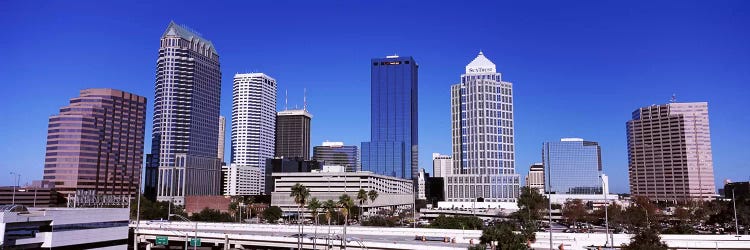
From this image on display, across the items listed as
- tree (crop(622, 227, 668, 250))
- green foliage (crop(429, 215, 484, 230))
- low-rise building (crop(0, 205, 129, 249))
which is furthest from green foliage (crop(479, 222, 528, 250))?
green foliage (crop(429, 215, 484, 230))

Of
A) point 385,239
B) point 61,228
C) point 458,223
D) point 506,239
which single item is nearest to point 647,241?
point 506,239

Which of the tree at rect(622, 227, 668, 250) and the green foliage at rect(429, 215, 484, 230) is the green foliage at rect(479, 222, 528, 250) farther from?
the green foliage at rect(429, 215, 484, 230)

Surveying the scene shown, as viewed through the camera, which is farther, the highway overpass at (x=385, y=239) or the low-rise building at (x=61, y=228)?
the highway overpass at (x=385, y=239)

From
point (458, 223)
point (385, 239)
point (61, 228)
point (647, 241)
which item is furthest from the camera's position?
point (458, 223)

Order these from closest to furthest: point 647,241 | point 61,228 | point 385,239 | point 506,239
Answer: point 647,241
point 506,239
point 61,228
point 385,239

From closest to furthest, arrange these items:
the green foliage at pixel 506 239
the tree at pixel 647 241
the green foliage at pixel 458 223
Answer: the tree at pixel 647 241 → the green foliage at pixel 506 239 → the green foliage at pixel 458 223

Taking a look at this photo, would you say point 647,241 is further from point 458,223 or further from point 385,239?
point 458,223

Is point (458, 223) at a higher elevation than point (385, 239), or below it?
higher

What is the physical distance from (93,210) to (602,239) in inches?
3604

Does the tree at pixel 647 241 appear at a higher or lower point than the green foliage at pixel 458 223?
higher

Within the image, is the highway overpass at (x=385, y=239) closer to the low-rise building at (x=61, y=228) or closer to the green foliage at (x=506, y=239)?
the low-rise building at (x=61, y=228)

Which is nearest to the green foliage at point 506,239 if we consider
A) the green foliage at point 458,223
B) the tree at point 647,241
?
the tree at point 647,241

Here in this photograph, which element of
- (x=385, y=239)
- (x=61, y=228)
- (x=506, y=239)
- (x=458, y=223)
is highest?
(x=506, y=239)

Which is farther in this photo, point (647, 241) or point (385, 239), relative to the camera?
point (385, 239)
